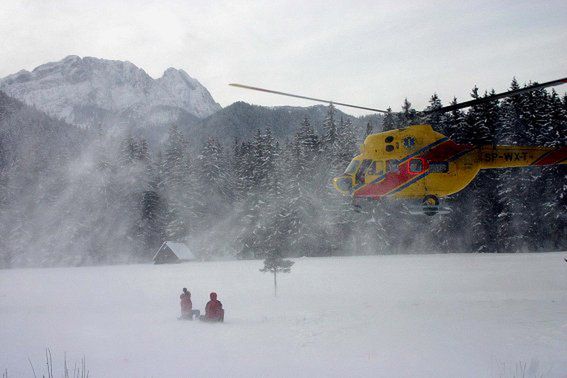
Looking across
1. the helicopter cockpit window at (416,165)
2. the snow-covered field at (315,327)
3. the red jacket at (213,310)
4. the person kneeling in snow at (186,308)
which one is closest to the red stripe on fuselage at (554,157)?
the helicopter cockpit window at (416,165)

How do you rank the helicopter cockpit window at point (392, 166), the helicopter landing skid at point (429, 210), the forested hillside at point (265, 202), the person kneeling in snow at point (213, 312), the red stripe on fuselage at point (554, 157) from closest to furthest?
the red stripe on fuselage at point (554, 157) → the helicopter landing skid at point (429, 210) → the helicopter cockpit window at point (392, 166) → the person kneeling in snow at point (213, 312) → the forested hillside at point (265, 202)

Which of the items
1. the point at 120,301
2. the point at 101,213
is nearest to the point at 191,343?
the point at 120,301

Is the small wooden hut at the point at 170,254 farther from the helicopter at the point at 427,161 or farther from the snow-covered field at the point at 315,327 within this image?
the helicopter at the point at 427,161

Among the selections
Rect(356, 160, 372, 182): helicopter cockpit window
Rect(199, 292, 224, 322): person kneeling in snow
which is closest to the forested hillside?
Rect(199, 292, 224, 322): person kneeling in snow

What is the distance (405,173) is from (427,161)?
0.75m

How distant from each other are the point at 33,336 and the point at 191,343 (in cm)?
503

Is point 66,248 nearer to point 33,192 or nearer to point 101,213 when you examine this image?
point 101,213

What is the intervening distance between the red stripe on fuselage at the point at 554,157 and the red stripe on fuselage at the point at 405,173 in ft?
6.91

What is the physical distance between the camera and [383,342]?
44.2ft

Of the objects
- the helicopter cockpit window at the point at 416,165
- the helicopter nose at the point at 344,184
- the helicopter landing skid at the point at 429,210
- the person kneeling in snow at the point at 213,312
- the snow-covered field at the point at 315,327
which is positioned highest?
the helicopter cockpit window at the point at 416,165

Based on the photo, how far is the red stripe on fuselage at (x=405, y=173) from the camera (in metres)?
14.0

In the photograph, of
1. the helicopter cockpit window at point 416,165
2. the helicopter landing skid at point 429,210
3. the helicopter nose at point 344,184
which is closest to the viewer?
the helicopter landing skid at point 429,210

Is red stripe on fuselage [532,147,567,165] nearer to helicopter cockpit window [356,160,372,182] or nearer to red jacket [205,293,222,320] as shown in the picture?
helicopter cockpit window [356,160,372,182]

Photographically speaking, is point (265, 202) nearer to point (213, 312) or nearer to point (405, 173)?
point (213, 312)
